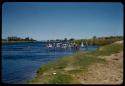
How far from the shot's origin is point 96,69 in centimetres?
933

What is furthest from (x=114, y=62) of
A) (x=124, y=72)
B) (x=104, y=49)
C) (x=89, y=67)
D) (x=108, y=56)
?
(x=124, y=72)

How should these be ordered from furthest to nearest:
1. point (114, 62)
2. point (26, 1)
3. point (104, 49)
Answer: point (104, 49) < point (114, 62) < point (26, 1)

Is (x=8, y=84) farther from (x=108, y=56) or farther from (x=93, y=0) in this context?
(x=108, y=56)

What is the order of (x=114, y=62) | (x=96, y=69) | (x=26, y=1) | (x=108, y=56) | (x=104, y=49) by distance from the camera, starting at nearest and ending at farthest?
1. (x=26, y=1)
2. (x=96, y=69)
3. (x=114, y=62)
4. (x=108, y=56)
5. (x=104, y=49)

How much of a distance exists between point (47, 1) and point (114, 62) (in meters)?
7.42

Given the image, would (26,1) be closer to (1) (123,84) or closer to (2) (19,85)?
(2) (19,85)

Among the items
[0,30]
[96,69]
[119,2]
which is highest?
[119,2]

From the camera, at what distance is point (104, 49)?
1437cm

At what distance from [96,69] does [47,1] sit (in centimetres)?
640

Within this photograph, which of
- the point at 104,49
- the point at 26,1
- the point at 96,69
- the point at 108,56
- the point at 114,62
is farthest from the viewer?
the point at 104,49

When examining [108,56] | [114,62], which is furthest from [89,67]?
[108,56]

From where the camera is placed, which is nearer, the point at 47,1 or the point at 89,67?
the point at 47,1

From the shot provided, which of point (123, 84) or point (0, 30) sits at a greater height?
point (0, 30)

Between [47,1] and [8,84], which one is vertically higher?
[47,1]
